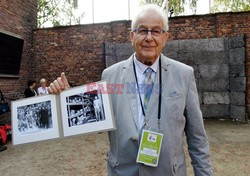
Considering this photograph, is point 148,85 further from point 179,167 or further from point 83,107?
point 179,167

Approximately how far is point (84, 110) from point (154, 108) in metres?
0.42

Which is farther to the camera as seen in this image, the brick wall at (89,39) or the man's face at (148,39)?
the brick wall at (89,39)

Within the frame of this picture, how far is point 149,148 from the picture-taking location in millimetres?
1252

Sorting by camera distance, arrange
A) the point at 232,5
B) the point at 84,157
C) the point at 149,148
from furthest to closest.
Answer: the point at 232,5 → the point at 84,157 → the point at 149,148

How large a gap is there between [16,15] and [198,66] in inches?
257

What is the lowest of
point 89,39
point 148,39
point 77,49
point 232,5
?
point 148,39

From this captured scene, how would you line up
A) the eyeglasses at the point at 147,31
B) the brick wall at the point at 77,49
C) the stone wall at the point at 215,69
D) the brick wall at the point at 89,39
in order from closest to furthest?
the eyeglasses at the point at 147,31 < the stone wall at the point at 215,69 < the brick wall at the point at 89,39 < the brick wall at the point at 77,49

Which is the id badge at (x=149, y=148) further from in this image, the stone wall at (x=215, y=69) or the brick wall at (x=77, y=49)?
the brick wall at (x=77, y=49)

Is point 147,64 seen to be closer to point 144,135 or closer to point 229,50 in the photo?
point 144,135

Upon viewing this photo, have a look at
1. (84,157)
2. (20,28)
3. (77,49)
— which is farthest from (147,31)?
(20,28)

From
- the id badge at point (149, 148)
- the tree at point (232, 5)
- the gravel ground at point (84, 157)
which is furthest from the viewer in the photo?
the tree at point (232, 5)

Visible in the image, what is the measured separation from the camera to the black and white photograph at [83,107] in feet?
4.32

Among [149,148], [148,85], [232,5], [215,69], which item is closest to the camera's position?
[149,148]

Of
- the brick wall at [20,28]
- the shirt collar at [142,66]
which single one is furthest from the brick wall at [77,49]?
the shirt collar at [142,66]
